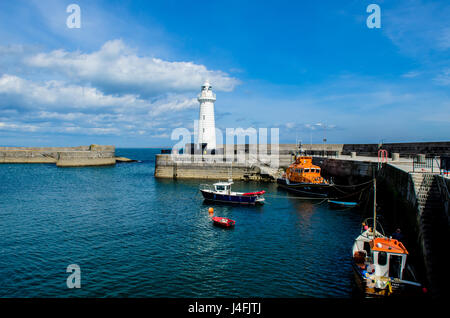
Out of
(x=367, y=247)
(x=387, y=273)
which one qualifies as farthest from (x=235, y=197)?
(x=387, y=273)

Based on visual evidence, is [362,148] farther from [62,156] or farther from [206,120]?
[62,156]

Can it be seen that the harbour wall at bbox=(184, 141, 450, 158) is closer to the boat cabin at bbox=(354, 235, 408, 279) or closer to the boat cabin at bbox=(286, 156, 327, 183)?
the boat cabin at bbox=(286, 156, 327, 183)

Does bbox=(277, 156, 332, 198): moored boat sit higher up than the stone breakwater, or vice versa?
the stone breakwater

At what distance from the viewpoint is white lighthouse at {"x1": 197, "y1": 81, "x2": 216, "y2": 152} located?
52153 mm

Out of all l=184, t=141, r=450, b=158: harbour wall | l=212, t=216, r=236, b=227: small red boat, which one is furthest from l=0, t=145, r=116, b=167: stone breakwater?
l=212, t=216, r=236, b=227: small red boat

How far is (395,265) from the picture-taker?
11344mm

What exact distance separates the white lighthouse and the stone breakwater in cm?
3549

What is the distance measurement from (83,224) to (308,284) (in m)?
17.7

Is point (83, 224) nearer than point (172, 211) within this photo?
Yes

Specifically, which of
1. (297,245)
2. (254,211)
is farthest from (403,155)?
(297,245)
